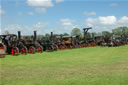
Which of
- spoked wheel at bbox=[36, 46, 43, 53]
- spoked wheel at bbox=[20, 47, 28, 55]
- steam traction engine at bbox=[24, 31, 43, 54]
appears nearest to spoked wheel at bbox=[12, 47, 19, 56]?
spoked wheel at bbox=[20, 47, 28, 55]

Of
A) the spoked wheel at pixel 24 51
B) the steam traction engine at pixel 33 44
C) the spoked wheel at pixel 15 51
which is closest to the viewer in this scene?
the spoked wheel at pixel 15 51

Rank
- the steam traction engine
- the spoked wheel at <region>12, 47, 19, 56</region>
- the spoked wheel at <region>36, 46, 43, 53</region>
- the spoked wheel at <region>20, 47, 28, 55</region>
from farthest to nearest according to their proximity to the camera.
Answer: the steam traction engine, the spoked wheel at <region>36, 46, 43, 53</region>, the spoked wheel at <region>20, 47, 28, 55</region>, the spoked wheel at <region>12, 47, 19, 56</region>

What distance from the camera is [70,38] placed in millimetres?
24594

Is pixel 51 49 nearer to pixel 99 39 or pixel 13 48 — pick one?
pixel 13 48

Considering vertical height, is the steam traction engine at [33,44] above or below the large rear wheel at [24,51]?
above

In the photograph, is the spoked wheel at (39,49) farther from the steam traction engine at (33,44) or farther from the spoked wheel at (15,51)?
the spoked wheel at (15,51)

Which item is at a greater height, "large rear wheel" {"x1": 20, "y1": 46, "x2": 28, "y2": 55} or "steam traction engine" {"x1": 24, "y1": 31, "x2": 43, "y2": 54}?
"steam traction engine" {"x1": 24, "y1": 31, "x2": 43, "y2": 54}

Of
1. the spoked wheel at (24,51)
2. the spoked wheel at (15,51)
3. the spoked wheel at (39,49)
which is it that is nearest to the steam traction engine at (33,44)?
the spoked wheel at (39,49)

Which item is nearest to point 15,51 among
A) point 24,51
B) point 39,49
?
point 24,51

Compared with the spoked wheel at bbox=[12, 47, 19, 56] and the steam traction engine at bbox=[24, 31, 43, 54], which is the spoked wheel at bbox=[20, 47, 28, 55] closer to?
the spoked wheel at bbox=[12, 47, 19, 56]

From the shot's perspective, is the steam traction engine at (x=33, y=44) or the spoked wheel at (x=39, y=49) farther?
the steam traction engine at (x=33, y=44)

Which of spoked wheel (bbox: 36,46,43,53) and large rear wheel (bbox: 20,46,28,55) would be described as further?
spoked wheel (bbox: 36,46,43,53)

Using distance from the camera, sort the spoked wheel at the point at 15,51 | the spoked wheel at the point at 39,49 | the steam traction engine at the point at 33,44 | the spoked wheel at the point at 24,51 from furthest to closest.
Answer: the steam traction engine at the point at 33,44, the spoked wheel at the point at 39,49, the spoked wheel at the point at 24,51, the spoked wheel at the point at 15,51

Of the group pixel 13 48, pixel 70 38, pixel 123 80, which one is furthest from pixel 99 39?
pixel 123 80
